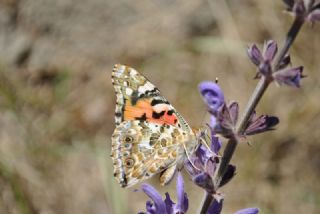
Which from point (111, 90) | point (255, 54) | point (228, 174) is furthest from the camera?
point (111, 90)

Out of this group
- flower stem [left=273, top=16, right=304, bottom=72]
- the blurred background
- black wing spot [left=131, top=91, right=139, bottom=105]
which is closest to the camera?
flower stem [left=273, top=16, right=304, bottom=72]

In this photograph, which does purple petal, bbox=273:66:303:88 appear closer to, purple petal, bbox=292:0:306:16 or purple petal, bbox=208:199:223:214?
purple petal, bbox=292:0:306:16

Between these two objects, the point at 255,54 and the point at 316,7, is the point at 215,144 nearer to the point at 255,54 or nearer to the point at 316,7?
the point at 255,54

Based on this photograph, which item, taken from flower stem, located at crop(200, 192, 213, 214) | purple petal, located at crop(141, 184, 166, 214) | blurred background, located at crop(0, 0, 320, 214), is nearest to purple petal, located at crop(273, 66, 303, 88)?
flower stem, located at crop(200, 192, 213, 214)

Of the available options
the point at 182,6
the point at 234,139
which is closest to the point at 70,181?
the point at 182,6

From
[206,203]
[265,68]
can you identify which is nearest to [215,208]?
[206,203]

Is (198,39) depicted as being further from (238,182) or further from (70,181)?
(70,181)

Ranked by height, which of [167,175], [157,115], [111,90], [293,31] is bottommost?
[167,175]

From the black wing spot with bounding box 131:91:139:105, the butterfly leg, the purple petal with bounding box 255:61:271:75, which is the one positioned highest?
the black wing spot with bounding box 131:91:139:105
